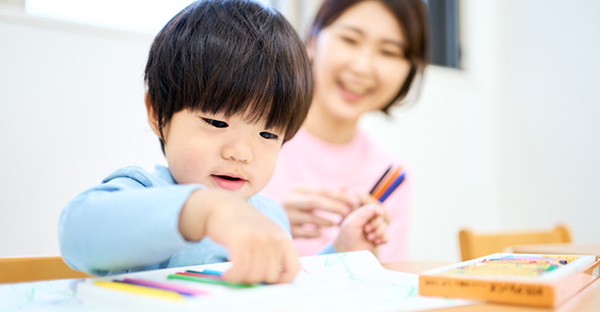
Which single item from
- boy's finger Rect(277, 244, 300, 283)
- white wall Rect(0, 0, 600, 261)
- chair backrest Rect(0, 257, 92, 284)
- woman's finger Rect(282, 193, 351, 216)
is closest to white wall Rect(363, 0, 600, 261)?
Result: white wall Rect(0, 0, 600, 261)

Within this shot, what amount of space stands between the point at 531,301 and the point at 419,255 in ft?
5.20

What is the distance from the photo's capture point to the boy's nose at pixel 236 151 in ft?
1.76

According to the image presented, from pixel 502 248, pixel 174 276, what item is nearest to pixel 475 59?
pixel 502 248

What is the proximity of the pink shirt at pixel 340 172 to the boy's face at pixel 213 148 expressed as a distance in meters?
0.58

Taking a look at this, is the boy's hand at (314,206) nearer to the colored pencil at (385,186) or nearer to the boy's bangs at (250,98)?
the colored pencil at (385,186)

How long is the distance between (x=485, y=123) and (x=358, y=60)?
1.22 meters

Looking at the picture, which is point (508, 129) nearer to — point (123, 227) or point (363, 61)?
point (363, 61)

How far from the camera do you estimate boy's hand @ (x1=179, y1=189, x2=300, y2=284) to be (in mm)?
306

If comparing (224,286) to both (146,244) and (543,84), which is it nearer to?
(146,244)

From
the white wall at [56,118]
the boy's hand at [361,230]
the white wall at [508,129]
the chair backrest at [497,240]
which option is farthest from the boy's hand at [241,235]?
the white wall at [508,129]

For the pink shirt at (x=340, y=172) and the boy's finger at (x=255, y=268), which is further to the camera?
the pink shirt at (x=340, y=172)

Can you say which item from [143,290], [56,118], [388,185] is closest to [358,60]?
[388,185]

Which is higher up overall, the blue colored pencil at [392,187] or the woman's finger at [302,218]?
the blue colored pencil at [392,187]

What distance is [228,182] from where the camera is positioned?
1.87ft
